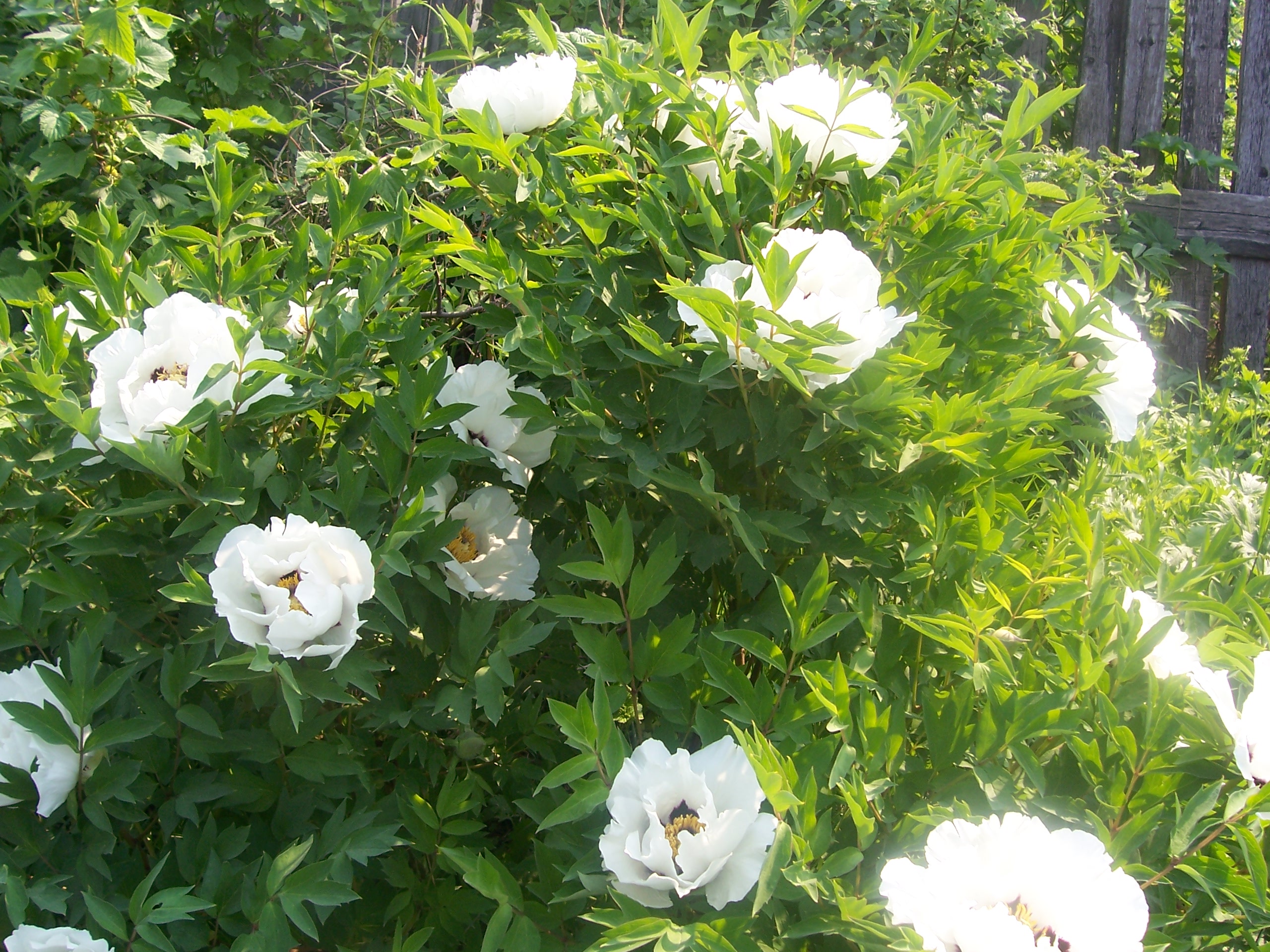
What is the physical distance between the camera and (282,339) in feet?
4.67

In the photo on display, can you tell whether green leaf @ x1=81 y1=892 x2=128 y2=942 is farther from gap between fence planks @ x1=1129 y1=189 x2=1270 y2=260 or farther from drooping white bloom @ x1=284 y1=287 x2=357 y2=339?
gap between fence planks @ x1=1129 y1=189 x2=1270 y2=260

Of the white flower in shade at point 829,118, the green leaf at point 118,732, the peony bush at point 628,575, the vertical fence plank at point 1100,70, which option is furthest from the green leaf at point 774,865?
the vertical fence plank at point 1100,70

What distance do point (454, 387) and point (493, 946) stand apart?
2.42 ft

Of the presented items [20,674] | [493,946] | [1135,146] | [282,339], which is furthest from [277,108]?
[1135,146]

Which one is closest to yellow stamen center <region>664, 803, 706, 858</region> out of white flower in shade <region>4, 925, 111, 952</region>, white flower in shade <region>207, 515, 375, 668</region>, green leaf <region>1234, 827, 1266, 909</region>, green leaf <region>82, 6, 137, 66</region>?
white flower in shade <region>207, 515, 375, 668</region>

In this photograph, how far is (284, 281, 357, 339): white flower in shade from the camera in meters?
1.48

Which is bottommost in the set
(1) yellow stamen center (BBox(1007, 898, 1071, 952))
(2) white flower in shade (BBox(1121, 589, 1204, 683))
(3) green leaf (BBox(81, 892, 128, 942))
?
(3) green leaf (BBox(81, 892, 128, 942))

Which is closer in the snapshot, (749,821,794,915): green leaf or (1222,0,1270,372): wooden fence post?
(749,821,794,915): green leaf

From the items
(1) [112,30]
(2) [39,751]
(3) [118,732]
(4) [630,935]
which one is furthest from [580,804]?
(1) [112,30]

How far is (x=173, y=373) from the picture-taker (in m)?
1.31

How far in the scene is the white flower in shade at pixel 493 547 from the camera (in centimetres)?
141

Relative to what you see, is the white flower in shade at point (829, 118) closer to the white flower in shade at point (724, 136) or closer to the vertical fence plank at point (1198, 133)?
the white flower in shade at point (724, 136)

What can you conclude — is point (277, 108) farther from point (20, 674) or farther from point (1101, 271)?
point (1101, 271)

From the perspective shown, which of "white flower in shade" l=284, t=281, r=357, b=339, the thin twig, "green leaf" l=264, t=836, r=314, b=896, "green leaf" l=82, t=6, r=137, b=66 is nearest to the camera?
"green leaf" l=264, t=836, r=314, b=896
